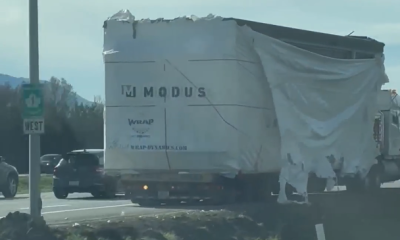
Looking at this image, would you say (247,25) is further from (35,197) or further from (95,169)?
(95,169)

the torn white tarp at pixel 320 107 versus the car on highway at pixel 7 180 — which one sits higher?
the torn white tarp at pixel 320 107

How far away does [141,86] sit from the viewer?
1809 cm

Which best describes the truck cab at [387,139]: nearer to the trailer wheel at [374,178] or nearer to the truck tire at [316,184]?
the trailer wheel at [374,178]

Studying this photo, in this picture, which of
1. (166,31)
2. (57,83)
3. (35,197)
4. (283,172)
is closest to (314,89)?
(283,172)

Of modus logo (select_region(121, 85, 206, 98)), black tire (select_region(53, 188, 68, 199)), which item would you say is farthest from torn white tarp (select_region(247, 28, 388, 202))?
black tire (select_region(53, 188, 68, 199))

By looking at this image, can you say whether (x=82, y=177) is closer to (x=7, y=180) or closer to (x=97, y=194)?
(x=97, y=194)

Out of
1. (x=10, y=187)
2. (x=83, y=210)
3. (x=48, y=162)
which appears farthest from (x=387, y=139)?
(x=48, y=162)

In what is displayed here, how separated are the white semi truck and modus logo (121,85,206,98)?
0.02 meters

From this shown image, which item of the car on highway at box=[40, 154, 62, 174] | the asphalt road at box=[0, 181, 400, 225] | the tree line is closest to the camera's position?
the asphalt road at box=[0, 181, 400, 225]

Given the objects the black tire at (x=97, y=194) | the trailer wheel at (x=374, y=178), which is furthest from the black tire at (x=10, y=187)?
the trailer wheel at (x=374, y=178)

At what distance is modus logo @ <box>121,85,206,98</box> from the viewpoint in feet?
58.0

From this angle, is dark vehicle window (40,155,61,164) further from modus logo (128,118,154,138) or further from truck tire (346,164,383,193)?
modus logo (128,118,154,138)

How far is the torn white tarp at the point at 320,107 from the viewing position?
60.1 feet

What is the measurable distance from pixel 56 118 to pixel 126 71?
139 feet
